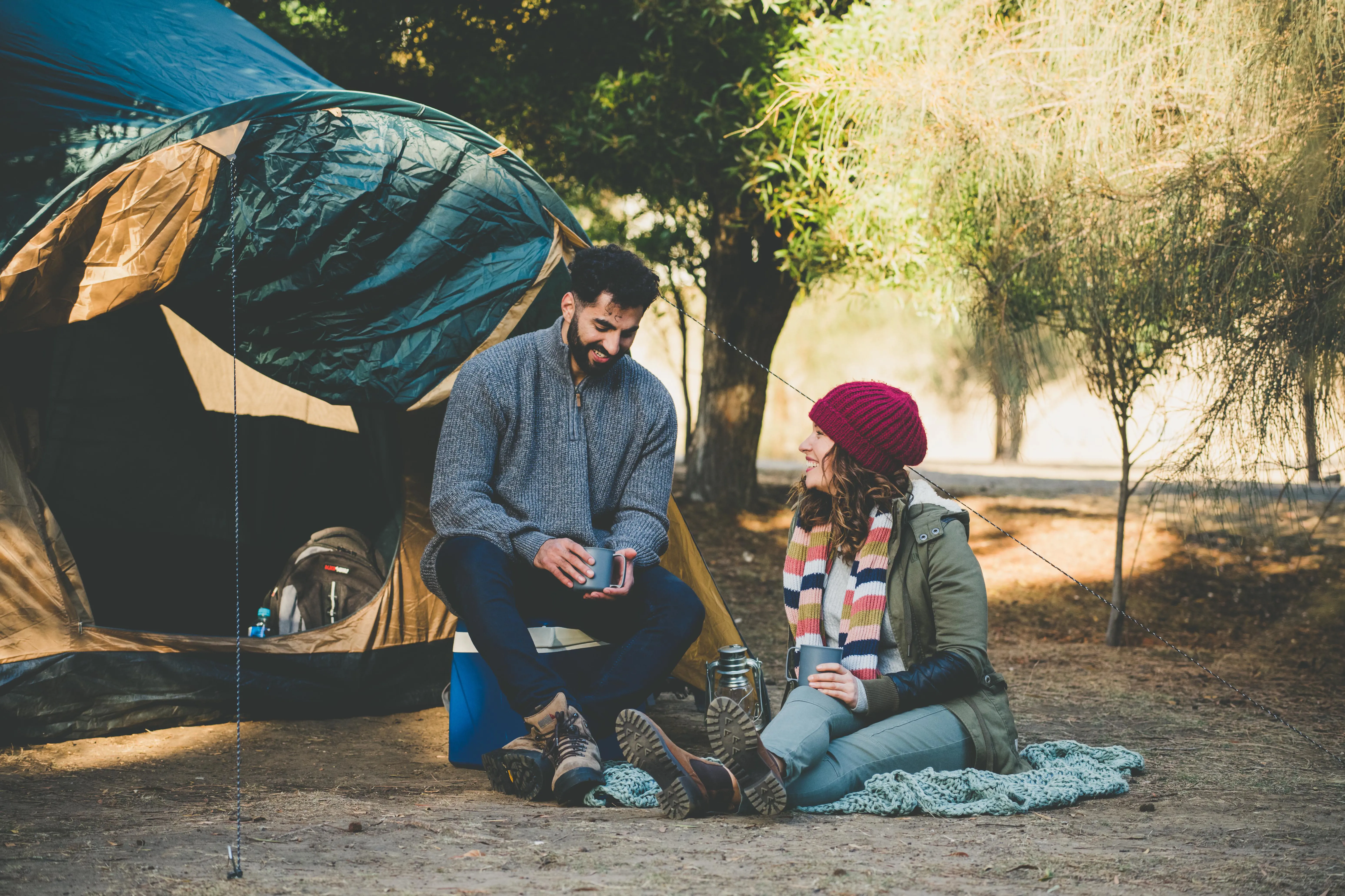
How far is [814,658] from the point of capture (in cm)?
270

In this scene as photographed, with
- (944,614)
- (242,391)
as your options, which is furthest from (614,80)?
(944,614)

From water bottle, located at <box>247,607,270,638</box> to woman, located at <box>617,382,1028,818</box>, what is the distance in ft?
5.83

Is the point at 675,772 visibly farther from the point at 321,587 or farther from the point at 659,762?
the point at 321,587

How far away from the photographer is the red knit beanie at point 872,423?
9.10 feet

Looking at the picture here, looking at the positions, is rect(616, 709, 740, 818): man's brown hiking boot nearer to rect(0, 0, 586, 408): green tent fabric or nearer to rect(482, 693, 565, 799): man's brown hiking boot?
rect(482, 693, 565, 799): man's brown hiking boot

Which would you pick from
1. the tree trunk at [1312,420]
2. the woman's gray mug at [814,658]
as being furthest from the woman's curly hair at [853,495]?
the tree trunk at [1312,420]

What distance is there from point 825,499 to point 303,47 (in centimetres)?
571

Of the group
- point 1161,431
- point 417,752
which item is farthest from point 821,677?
point 1161,431

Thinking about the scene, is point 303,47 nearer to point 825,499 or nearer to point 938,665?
point 825,499

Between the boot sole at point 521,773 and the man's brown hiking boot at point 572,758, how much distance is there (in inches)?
1.1

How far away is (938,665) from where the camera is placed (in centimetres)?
269

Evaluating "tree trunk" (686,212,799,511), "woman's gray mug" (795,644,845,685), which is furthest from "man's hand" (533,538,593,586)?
"tree trunk" (686,212,799,511)

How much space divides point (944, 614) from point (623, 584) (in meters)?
0.82

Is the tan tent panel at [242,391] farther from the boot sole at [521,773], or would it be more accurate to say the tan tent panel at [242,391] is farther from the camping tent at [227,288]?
the boot sole at [521,773]
